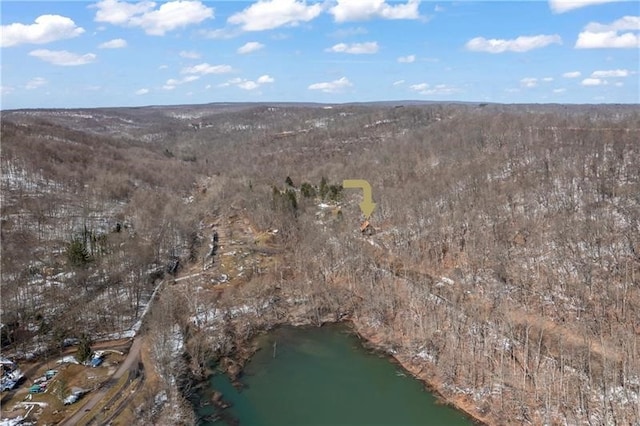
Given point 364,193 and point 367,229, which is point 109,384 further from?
point 364,193

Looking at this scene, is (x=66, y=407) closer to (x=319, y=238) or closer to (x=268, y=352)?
(x=268, y=352)

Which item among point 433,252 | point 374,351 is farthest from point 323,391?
point 433,252

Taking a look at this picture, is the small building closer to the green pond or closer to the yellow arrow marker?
the yellow arrow marker

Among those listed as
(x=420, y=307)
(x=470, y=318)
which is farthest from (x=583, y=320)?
(x=420, y=307)

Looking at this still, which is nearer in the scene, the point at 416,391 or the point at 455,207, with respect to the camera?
the point at 416,391

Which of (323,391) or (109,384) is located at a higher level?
(109,384)

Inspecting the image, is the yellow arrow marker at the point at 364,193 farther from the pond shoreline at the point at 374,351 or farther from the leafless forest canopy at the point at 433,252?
the pond shoreline at the point at 374,351

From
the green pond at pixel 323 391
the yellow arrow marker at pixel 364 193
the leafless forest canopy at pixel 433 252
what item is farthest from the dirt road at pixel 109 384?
the yellow arrow marker at pixel 364 193
